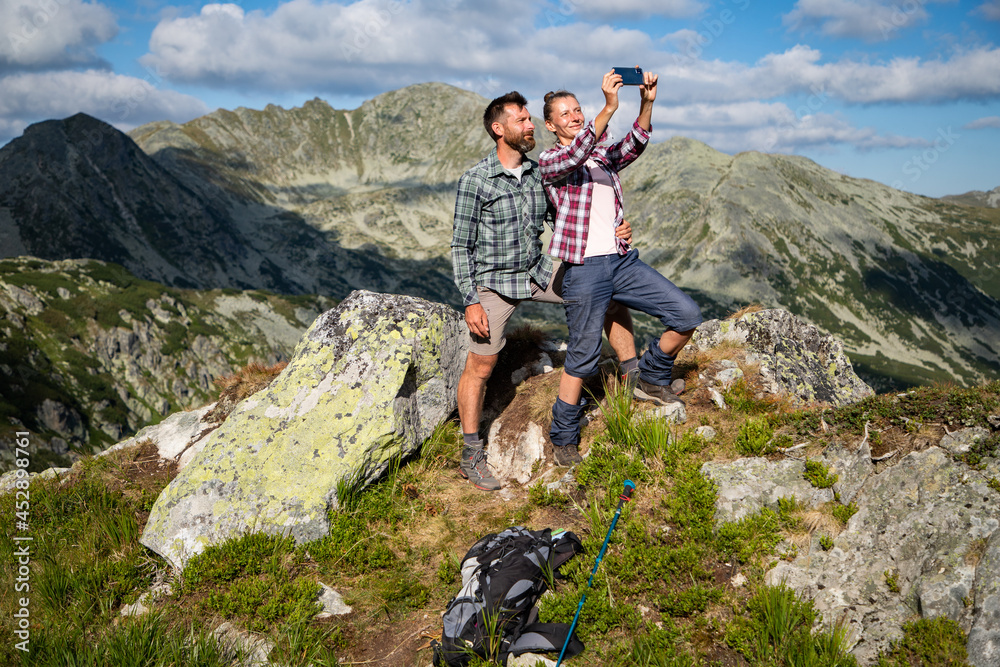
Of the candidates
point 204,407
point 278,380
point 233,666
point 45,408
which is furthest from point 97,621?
point 45,408

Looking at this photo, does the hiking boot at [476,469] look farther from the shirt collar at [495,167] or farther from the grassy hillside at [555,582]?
the shirt collar at [495,167]

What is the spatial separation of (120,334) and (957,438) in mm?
162838

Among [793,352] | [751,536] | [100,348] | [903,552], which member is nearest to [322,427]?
[751,536]

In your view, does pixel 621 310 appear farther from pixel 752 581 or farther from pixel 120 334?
pixel 120 334

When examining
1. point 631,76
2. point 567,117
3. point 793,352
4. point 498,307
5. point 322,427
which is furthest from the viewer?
point 793,352

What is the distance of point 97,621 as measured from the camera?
6031mm

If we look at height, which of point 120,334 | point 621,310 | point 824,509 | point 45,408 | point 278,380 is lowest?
point 45,408

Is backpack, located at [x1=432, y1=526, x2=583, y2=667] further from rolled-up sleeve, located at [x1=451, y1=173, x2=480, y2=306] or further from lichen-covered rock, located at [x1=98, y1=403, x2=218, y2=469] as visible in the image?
lichen-covered rock, located at [x1=98, y1=403, x2=218, y2=469]

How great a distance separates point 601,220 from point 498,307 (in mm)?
1891

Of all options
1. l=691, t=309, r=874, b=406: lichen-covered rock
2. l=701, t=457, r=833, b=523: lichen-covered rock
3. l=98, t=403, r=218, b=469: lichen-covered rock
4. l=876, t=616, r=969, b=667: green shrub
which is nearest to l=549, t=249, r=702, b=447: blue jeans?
l=701, t=457, r=833, b=523: lichen-covered rock

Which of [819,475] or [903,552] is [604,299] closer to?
Result: [819,475]

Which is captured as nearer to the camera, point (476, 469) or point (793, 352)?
point (476, 469)

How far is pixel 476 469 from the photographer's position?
8.56m

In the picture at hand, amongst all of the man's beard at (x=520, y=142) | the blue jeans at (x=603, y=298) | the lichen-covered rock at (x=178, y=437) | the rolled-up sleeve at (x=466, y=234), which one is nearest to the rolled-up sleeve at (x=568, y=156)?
the man's beard at (x=520, y=142)
